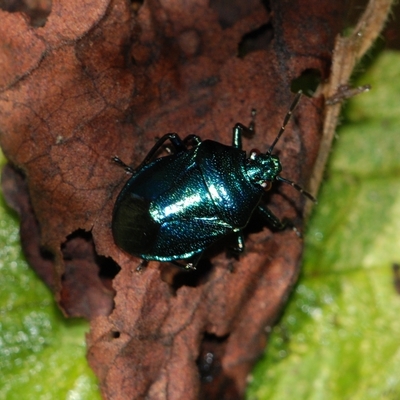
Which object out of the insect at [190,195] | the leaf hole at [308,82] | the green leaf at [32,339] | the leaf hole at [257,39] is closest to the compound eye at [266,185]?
the insect at [190,195]

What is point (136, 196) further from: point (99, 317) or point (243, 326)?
point (243, 326)

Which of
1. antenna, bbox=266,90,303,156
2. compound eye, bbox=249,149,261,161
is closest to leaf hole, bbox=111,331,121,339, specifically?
compound eye, bbox=249,149,261,161

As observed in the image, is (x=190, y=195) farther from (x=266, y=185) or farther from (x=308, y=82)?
(x=308, y=82)

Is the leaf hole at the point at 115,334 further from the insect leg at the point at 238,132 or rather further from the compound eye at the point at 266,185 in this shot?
the insect leg at the point at 238,132

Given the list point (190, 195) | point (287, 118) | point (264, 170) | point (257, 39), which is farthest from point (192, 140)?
point (257, 39)

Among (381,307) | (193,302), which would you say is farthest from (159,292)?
(381,307)

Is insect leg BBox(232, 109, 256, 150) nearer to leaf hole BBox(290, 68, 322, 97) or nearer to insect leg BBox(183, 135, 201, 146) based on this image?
insect leg BBox(183, 135, 201, 146)
